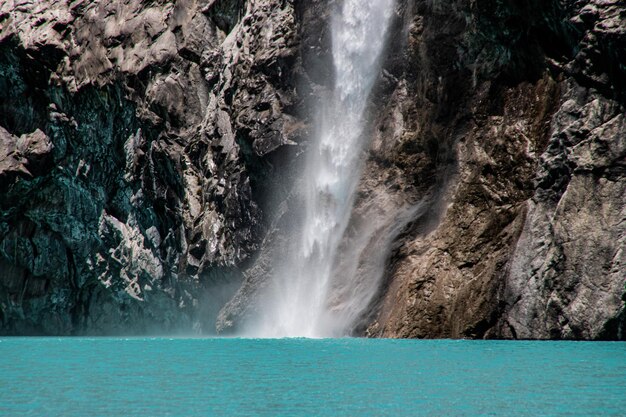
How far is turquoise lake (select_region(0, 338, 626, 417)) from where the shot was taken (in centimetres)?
1623

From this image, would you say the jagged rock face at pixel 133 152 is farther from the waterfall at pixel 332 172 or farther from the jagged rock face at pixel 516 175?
the jagged rock face at pixel 516 175

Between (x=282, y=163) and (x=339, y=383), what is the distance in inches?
1387

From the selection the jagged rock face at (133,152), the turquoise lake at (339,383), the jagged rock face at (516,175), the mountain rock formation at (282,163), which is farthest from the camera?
the jagged rock face at (133,152)

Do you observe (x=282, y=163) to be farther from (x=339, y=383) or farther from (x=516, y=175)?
(x=339, y=383)

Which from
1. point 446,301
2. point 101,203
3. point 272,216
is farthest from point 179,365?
point 101,203

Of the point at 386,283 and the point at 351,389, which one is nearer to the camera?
the point at 351,389

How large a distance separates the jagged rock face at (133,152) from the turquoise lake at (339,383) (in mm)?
28012

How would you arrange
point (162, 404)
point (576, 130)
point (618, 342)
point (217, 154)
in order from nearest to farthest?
point (162, 404)
point (618, 342)
point (576, 130)
point (217, 154)

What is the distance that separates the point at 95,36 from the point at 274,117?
72.8 feet

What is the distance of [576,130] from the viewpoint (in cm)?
3616

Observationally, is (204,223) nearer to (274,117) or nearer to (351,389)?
(274,117)

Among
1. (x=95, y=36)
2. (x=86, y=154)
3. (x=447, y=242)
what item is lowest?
(x=447, y=242)

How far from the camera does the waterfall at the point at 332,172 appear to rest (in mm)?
49031

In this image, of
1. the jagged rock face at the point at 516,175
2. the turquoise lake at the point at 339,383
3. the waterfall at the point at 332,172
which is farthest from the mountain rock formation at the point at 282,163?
the turquoise lake at the point at 339,383
